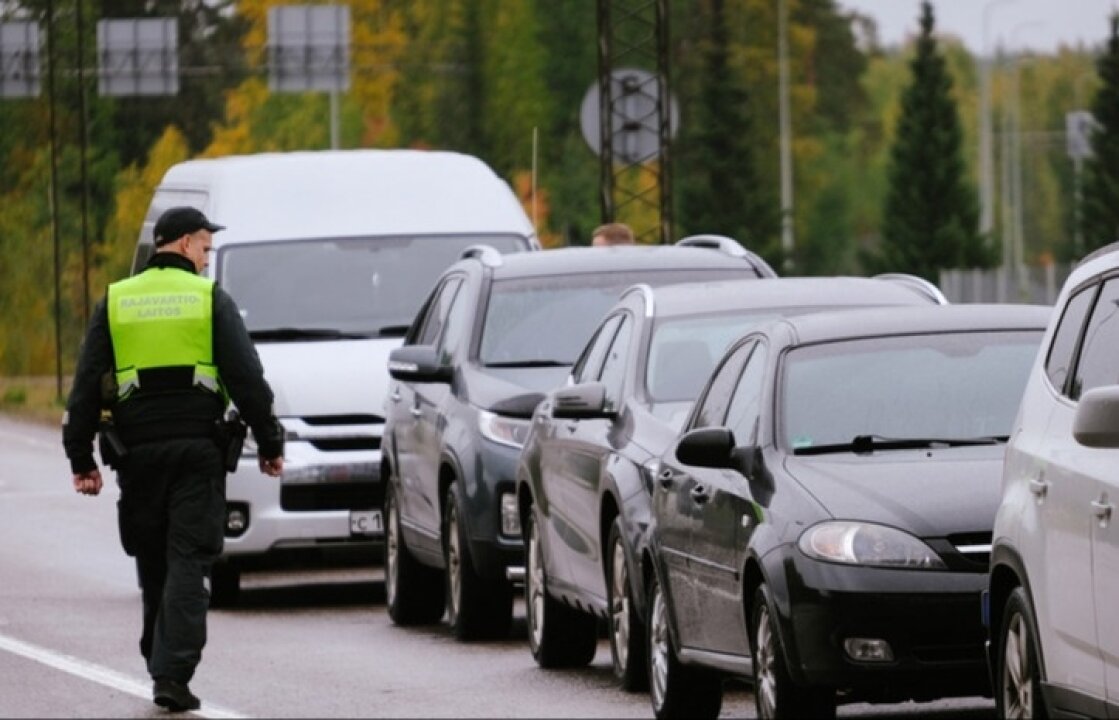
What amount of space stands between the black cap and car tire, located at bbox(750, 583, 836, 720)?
118 inches

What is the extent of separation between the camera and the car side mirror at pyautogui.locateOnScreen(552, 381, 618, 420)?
13914 mm

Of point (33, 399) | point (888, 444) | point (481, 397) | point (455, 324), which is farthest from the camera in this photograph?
point (33, 399)

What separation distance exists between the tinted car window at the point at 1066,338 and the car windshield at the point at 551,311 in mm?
7263

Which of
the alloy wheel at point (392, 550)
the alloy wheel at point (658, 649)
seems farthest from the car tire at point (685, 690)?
the alloy wheel at point (392, 550)

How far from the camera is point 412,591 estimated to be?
17891 mm

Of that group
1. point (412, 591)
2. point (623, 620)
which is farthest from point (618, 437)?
point (412, 591)

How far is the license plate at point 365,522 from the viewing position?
1912 centimetres

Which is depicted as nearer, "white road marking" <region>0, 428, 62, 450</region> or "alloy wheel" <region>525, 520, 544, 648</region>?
"alloy wheel" <region>525, 520, 544, 648</region>

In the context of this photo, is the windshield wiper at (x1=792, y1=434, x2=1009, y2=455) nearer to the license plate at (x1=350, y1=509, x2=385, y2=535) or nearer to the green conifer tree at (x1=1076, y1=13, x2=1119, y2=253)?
the license plate at (x1=350, y1=509, x2=385, y2=535)

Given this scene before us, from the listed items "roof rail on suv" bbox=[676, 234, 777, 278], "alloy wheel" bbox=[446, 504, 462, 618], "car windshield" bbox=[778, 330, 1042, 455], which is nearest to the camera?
"car windshield" bbox=[778, 330, 1042, 455]

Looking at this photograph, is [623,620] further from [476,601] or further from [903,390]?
[476,601]

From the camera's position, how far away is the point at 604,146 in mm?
31797

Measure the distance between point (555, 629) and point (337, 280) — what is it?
18.7 feet

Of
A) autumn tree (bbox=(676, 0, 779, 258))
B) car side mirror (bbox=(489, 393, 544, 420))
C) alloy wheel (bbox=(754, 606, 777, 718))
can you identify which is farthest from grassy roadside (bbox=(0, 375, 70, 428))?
autumn tree (bbox=(676, 0, 779, 258))
